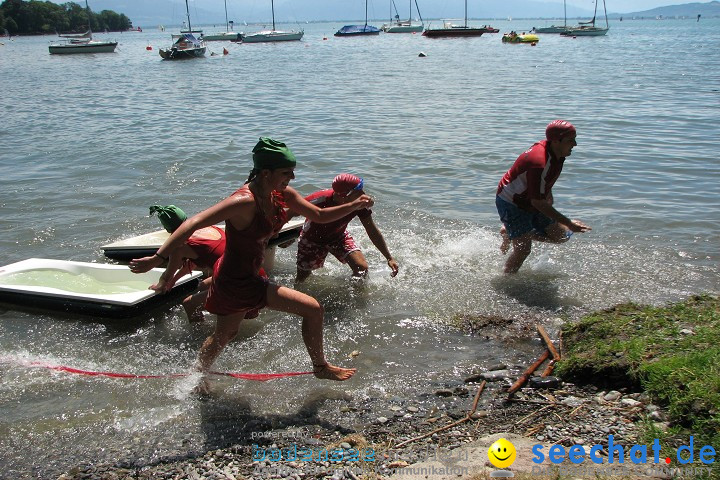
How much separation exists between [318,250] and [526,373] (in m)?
2.93

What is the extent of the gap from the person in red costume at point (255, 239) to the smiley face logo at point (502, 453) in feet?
4.74

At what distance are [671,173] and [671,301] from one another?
6279 millimetres

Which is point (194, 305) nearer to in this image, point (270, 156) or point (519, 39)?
point (270, 156)

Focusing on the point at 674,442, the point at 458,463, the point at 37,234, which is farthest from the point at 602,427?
the point at 37,234

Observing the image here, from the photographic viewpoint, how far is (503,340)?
566cm

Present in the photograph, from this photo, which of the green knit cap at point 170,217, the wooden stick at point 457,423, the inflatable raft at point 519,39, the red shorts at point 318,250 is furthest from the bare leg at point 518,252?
the inflatable raft at point 519,39

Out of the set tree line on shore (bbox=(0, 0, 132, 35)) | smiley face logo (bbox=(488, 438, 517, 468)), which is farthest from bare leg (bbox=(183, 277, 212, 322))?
tree line on shore (bbox=(0, 0, 132, 35))

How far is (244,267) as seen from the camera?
4.43 metres

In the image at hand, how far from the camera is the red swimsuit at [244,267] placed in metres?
4.33

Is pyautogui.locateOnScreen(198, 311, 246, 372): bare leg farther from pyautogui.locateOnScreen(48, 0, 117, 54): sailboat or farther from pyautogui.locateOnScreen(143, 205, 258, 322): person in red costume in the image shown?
pyautogui.locateOnScreen(48, 0, 117, 54): sailboat

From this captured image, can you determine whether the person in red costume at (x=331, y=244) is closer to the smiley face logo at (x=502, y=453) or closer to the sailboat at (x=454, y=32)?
the smiley face logo at (x=502, y=453)

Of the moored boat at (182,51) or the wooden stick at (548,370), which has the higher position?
the moored boat at (182,51)

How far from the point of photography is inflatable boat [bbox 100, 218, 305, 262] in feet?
24.4

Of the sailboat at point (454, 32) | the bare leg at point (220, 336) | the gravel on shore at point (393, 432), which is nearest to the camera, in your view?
the gravel on shore at point (393, 432)
